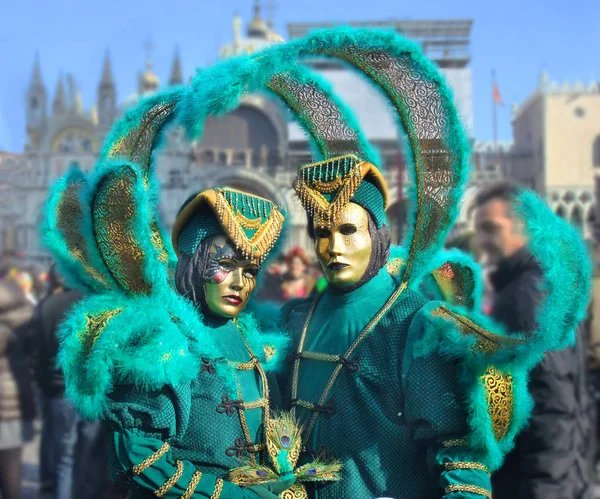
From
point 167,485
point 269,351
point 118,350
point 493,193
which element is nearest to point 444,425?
point 269,351

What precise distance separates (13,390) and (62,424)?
20.3 inches

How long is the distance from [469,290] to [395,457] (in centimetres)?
88

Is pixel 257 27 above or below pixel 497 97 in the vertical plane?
above

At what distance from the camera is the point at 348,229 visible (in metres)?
2.76

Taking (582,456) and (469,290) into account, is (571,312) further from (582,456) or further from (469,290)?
(582,456)

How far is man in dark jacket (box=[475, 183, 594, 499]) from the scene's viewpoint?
13.3ft

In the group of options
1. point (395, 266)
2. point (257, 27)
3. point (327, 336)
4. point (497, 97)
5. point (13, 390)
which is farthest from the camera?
point (257, 27)

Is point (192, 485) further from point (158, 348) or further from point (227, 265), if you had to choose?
point (227, 265)

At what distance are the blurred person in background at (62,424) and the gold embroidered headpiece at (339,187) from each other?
2.63 m

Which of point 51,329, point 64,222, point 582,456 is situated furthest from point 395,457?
point 51,329

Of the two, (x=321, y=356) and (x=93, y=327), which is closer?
(x=93, y=327)

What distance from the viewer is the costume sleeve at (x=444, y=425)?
7.89 feet

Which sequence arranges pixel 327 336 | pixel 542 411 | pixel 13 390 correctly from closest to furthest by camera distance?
pixel 327 336, pixel 542 411, pixel 13 390

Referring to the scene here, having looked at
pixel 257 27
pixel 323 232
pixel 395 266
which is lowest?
pixel 395 266
